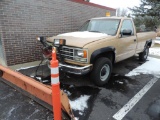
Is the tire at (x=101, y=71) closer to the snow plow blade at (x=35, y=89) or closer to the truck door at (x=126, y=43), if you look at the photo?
the truck door at (x=126, y=43)

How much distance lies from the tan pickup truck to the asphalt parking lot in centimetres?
43

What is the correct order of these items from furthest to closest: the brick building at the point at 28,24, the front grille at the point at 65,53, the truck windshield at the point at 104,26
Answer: the brick building at the point at 28,24 < the truck windshield at the point at 104,26 < the front grille at the point at 65,53

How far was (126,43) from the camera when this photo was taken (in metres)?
4.89

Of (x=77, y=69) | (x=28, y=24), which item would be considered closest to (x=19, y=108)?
(x=77, y=69)

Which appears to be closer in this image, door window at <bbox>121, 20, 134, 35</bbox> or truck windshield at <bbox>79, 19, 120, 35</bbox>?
truck windshield at <bbox>79, 19, 120, 35</bbox>

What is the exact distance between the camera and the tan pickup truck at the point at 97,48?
3.57 meters

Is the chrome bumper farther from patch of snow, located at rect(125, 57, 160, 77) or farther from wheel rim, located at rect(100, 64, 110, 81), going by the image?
patch of snow, located at rect(125, 57, 160, 77)

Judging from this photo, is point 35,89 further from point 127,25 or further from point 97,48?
point 127,25

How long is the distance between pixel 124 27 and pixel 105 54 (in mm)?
1349

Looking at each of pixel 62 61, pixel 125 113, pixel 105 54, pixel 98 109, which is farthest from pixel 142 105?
pixel 62 61

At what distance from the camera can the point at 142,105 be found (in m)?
3.33

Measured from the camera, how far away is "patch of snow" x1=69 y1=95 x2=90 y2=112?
3188 mm

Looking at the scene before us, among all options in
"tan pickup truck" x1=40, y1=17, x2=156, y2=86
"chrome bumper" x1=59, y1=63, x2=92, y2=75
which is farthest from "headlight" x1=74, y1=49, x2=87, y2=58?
"chrome bumper" x1=59, y1=63, x2=92, y2=75

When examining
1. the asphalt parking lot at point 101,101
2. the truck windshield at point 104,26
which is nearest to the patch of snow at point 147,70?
the asphalt parking lot at point 101,101
